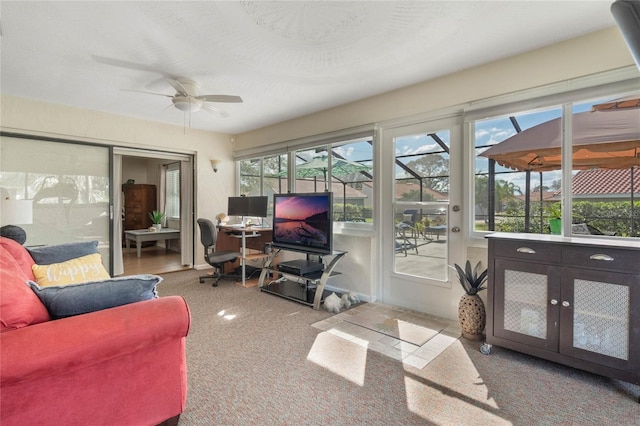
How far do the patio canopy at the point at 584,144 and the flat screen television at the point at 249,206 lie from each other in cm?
321

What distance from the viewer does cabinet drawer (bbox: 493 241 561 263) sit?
219 centimetres

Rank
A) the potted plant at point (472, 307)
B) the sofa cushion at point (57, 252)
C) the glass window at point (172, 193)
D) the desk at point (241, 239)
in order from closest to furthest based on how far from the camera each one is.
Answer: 1. the sofa cushion at point (57, 252)
2. the potted plant at point (472, 307)
3. the desk at point (241, 239)
4. the glass window at point (172, 193)

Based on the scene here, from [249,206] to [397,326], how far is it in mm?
3054

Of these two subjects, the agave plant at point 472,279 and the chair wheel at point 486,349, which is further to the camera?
the agave plant at point 472,279

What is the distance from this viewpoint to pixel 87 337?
124cm

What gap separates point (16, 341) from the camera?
1.13m

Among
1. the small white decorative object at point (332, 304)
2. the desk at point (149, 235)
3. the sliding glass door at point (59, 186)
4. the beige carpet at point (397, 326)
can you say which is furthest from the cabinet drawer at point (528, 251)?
the desk at point (149, 235)

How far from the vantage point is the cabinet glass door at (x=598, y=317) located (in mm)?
1942

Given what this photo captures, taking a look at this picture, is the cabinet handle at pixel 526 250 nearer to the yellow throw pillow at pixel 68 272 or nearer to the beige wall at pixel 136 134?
the yellow throw pillow at pixel 68 272

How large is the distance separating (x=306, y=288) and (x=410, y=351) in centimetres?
A: 176

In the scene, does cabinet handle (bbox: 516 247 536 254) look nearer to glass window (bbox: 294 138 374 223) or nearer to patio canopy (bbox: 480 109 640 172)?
patio canopy (bbox: 480 109 640 172)

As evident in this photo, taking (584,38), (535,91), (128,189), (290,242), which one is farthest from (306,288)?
(128,189)

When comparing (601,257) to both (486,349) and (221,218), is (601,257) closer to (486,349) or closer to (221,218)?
(486,349)

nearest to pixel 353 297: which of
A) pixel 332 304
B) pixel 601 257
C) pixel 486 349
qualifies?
pixel 332 304
